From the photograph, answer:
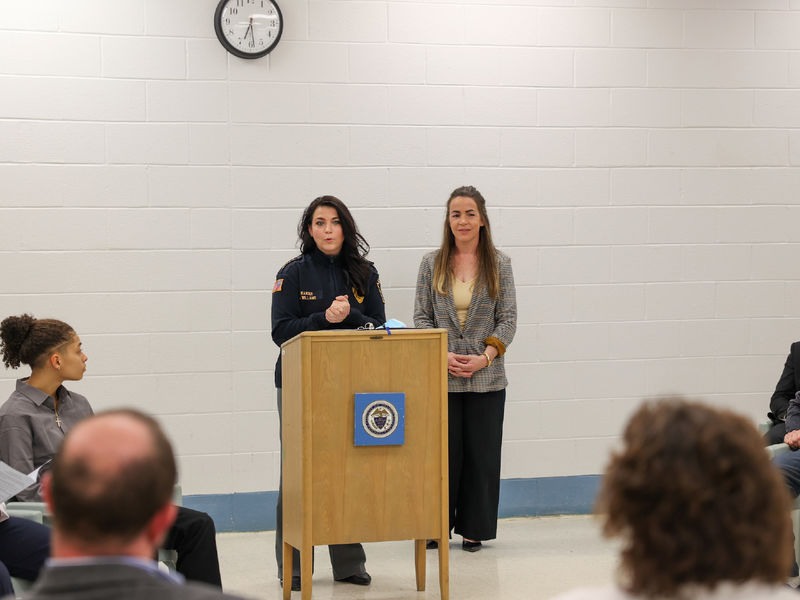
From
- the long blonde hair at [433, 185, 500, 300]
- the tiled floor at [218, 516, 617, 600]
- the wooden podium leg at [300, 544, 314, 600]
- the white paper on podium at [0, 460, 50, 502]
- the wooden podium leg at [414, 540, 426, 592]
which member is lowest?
the tiled floor at [218, 516, 617, 600]

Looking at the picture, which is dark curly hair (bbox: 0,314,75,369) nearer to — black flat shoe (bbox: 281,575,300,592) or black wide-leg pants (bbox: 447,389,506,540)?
black flat shoe (bbox: 281,575,300,592)

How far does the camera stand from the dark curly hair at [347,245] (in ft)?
12.2

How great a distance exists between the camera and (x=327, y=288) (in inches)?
146

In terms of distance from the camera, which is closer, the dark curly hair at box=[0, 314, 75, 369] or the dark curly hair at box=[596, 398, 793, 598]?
the dark curly hair at box=[596, 398, 793, 598]

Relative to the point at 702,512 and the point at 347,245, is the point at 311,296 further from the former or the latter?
the point at 702,512

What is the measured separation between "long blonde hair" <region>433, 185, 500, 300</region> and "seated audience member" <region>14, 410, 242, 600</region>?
10.1 feet

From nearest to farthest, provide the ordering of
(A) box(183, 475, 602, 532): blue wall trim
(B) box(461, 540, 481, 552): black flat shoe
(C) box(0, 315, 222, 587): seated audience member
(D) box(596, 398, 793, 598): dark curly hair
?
(D) box(596, 398, 793, 598): dark curly hair < (C) box(0, 315, 222, 587): seated audience member < (B) box(461, 540, 481, 552): black flat shoe < (A) box(183, 475, 602, 532): blue wall trim

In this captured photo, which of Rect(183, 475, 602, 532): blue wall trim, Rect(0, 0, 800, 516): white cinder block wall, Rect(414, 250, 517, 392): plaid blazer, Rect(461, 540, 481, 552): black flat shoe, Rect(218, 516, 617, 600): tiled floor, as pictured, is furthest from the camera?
Rect(183, 475, 602, 532): blue wall trim

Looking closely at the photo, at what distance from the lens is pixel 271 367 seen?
4566 millimetres

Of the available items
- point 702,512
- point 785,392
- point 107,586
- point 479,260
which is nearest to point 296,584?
point 479,260

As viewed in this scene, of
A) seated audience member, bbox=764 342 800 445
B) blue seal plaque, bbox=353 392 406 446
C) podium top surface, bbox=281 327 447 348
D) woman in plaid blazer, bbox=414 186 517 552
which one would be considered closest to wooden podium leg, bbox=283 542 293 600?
blue seal plaque, bbox=353 392 406 446

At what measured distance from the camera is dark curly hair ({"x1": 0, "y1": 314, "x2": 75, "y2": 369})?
3.08m

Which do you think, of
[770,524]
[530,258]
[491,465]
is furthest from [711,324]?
[770,524]

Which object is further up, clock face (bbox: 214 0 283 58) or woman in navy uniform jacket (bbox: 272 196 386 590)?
clock face (bbox: 214 0 283 58)
